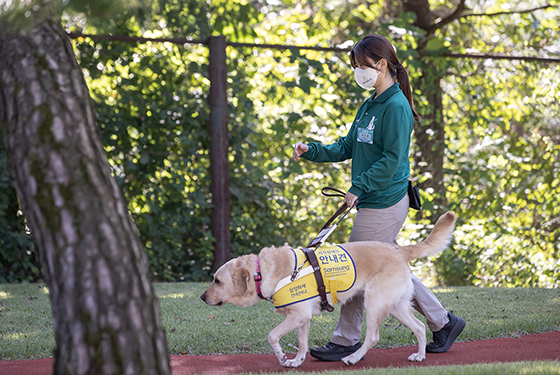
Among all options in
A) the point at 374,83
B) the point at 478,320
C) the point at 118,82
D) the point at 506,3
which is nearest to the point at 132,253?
the point at 374,83

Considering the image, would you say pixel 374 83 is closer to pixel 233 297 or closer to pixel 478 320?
pixel 233 297

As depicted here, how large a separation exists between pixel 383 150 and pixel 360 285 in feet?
3.21

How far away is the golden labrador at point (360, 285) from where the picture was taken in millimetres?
3635

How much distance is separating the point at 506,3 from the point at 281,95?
15.5ft

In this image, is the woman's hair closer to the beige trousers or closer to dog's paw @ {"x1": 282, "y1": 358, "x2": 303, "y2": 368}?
the beige trousers

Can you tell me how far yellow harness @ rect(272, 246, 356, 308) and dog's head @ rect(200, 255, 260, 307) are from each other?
0.73ft

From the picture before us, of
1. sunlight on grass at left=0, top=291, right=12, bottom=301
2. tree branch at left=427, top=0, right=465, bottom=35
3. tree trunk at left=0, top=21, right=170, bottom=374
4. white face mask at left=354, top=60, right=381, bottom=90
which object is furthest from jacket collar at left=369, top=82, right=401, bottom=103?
tree branch at left=427, top=0, right=465, bottom=35

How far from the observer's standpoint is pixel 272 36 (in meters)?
9.39

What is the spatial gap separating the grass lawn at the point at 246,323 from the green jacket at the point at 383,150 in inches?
48.6

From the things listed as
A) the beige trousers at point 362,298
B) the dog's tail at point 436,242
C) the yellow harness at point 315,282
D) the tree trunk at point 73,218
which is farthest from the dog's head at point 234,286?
the tree trunk at point 73,218

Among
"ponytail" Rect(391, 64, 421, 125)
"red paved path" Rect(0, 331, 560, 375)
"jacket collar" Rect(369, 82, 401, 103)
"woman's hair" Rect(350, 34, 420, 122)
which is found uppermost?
"woman's hair" Rect(350, 34, 420, 122)

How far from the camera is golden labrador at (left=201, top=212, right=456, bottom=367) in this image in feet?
11.9

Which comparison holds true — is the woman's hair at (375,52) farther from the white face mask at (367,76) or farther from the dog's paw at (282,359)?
the dog's paw at (282,359)

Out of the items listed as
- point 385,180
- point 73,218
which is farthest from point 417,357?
point 73,218
